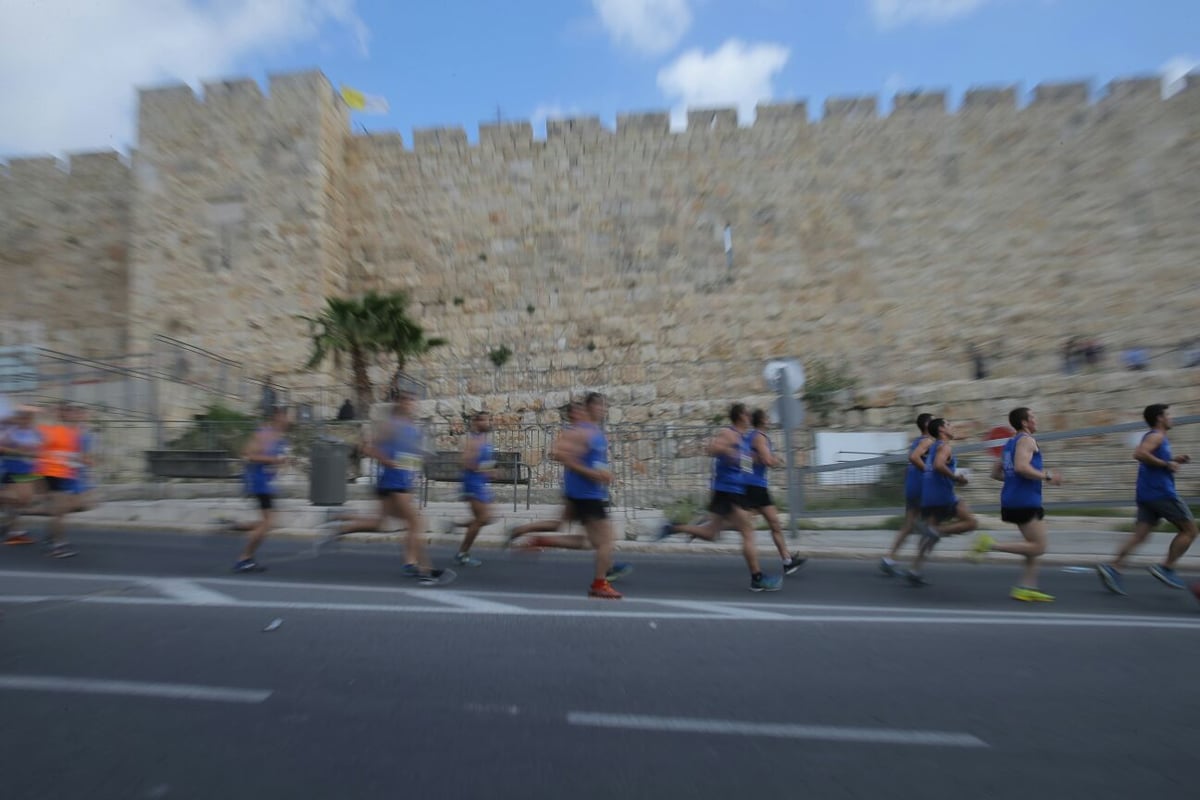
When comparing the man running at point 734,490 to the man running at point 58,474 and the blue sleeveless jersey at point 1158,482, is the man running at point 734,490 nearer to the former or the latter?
the blue sleeveless jersey at point 1158,482

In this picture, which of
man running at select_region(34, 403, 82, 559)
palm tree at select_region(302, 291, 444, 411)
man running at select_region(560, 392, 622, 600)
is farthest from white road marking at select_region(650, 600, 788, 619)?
palm tree at select_region(302, 291, 444, 411)

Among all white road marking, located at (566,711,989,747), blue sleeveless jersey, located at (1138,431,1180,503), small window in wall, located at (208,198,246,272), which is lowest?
white road marking, located at (566,711,989,747)

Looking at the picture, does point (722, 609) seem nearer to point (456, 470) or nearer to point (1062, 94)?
point (456, 470)

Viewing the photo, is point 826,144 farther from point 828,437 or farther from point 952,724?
point 952,724

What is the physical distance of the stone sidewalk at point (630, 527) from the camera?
10.4 meters

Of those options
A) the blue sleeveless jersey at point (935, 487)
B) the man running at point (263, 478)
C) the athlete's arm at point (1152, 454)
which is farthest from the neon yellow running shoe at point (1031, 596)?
the man running at point (263, 478)

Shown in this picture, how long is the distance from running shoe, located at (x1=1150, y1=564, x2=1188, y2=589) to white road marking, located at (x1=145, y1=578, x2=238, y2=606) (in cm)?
800

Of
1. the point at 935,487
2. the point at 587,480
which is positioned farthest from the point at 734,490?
the point at 935,487

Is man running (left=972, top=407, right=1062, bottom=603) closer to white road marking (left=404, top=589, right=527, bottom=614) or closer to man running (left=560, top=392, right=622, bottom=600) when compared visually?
→ man running (left=560, top=392, right=622, bottom=600)

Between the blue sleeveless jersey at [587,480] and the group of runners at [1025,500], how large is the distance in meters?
3.39

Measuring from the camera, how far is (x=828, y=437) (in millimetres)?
14633

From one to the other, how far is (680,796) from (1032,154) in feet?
73.2

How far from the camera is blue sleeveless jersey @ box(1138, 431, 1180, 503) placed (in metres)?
7.48

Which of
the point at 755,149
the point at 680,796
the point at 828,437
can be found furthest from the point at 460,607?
the point at 755,149
